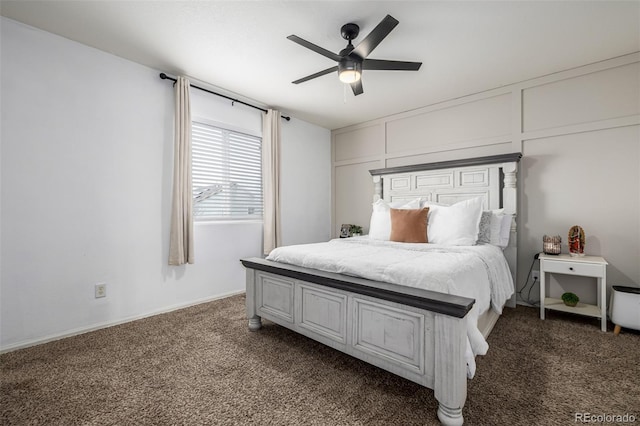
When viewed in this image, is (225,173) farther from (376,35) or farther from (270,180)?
(376,35)

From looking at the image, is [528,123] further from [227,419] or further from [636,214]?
[227,419]

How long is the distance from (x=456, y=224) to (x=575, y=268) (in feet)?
3.40

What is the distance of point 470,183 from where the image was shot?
3502 millimetres

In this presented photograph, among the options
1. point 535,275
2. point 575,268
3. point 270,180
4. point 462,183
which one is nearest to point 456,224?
point 462,183

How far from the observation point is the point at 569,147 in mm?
3010

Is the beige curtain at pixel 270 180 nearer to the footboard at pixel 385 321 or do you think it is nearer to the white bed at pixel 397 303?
the white bed at pixel 397 303

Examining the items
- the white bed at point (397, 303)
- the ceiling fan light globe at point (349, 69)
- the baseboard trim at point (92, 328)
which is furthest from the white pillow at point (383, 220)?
the baseboard trim at point (92, 328)

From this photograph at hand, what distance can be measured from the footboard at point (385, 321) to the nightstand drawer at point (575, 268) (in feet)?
6.27

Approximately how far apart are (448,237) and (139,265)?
3.06 metres

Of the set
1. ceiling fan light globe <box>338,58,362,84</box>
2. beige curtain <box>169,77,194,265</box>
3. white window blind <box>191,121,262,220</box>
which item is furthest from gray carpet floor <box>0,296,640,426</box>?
ceiling fan light globe <box>338,58,362,84</box>

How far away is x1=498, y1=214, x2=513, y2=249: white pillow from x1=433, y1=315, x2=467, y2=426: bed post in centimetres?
203

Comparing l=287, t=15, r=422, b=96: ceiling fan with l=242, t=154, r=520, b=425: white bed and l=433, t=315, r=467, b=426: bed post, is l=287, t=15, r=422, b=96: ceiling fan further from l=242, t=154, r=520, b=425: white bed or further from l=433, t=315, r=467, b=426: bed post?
l=433, t=315, r=467, b=426: bed post

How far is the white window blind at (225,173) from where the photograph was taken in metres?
3.37

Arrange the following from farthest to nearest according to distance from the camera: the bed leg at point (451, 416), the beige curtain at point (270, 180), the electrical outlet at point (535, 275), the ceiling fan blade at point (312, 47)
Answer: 1. the beige curtain at point (270, 180)
2. the electrical outlet at point (535, 275)
3. the ceiling fan blade at point (312, 47)
4. the bed leg at point (451, 416)
